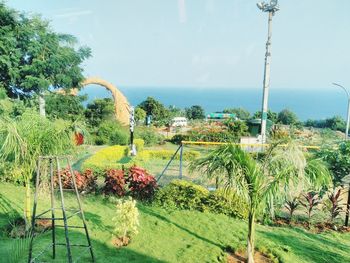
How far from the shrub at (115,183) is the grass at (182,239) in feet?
1.40

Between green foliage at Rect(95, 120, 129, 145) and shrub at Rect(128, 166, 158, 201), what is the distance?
12111 mm

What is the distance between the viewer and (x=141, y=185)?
8852 millimetres

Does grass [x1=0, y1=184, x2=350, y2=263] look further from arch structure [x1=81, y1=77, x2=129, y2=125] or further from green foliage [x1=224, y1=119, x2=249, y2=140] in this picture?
arch structure [x1=81, y1=77, x2=129, y2=125]

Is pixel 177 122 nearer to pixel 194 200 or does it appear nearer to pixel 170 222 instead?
pixel 194 200

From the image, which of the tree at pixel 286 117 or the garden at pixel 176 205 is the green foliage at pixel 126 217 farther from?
the tree at pixel 286 117

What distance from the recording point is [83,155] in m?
15.5

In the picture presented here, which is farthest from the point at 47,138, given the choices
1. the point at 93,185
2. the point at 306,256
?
the point at 306,256

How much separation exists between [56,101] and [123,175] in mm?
11964

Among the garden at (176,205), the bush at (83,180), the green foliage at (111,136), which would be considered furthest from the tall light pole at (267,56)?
the bush at (83,180)

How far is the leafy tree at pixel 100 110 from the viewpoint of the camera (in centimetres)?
2667

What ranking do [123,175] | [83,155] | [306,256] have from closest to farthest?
[306,256] → [123,175] → [83,155]

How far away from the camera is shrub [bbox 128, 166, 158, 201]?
348 inches

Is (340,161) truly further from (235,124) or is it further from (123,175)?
(235,124)

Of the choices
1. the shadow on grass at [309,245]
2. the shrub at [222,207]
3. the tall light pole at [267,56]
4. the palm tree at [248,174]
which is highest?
the tall light pole at [267,56]
